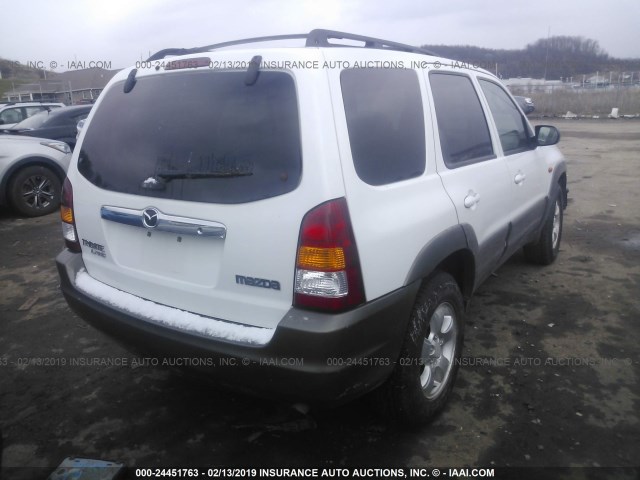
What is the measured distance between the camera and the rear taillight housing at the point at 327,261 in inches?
73.7

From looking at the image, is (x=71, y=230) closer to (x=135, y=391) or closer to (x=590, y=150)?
(x=135, y=391)

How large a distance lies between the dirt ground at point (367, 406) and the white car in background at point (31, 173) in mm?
3477

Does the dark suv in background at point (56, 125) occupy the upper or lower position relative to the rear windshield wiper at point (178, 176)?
upper

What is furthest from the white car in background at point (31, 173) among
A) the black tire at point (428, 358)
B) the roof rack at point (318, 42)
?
the black tire at point (428, 358)

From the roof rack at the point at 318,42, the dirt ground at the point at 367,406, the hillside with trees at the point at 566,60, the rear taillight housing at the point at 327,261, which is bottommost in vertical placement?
the dirt ground at the point at 367,406

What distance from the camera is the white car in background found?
7121 millimetres

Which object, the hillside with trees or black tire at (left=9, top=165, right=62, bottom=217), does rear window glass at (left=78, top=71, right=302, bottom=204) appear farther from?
the hillside with trees

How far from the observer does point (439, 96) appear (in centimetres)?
278

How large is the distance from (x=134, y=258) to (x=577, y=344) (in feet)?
9.49

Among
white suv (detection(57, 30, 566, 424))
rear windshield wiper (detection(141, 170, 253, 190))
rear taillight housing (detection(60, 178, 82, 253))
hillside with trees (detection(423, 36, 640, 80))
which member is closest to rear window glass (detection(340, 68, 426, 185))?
white suv (detection(57, 30, 566, 424))

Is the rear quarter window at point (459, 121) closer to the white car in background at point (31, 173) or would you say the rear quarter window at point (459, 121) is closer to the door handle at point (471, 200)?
the door handle at point (471, 200)

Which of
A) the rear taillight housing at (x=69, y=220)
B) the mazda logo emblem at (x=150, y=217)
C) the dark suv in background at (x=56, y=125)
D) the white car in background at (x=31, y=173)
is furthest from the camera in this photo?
the dark suv in background at (x=56, y=125)

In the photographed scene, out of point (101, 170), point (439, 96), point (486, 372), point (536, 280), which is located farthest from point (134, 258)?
point (536, 280)

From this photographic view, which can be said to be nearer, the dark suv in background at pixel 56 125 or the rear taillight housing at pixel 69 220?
the rear taillight housing at pixel 69 220
